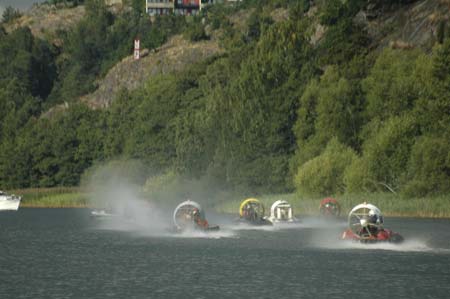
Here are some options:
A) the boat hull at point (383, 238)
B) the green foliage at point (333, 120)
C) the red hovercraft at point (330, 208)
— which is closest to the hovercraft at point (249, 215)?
the red hovercraft at point (330, 208)

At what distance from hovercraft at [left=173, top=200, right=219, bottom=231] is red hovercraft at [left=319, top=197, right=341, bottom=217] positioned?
3228 centimetres

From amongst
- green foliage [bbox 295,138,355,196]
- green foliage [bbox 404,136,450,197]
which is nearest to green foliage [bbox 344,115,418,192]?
green foliage [bbox 295,138,355,196]

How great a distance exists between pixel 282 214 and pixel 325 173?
2405cm

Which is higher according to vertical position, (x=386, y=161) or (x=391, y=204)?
(x=386, y=161)

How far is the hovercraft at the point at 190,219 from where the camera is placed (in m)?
127

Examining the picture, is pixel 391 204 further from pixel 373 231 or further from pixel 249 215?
pixel 373 231

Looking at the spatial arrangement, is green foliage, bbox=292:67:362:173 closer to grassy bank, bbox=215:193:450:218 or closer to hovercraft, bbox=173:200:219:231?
grassy bank, bbox=215:193:450:218

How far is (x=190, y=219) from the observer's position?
12812cm

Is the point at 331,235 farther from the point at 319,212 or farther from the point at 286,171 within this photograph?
the point at 286,171

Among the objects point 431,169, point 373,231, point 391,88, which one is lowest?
point 373,231

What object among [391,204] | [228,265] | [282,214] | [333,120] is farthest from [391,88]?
[228,265]

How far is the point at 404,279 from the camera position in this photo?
285 ft

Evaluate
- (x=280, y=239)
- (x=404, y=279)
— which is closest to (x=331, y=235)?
(x=280, y=239)

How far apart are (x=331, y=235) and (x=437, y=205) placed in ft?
90.5
